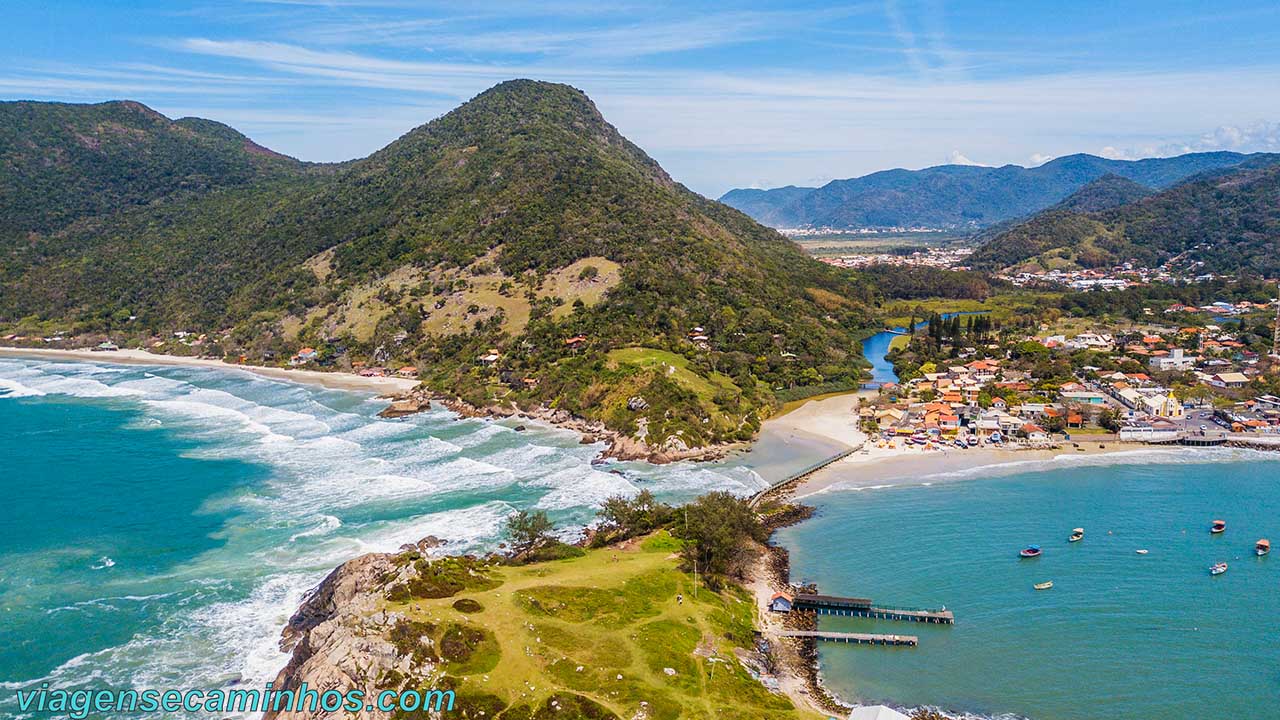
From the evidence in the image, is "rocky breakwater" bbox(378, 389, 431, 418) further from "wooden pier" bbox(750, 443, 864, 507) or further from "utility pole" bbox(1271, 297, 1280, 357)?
"utility pole" bbox(1271, 297, 1280, 357)

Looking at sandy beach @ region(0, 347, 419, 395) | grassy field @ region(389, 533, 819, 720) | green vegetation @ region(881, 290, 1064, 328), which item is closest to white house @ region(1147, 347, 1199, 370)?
green vegetation @ region(881, 290, 1064, 328)

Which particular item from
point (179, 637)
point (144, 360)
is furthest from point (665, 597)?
point (144, 360)

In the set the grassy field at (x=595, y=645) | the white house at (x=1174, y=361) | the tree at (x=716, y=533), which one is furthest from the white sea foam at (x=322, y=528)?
the white house at (x=1174, y=361)

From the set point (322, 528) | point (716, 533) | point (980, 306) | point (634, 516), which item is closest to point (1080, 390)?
point (634, 516)

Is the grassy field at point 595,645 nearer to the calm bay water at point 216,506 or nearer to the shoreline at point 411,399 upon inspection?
the calm bay water at point 216,506

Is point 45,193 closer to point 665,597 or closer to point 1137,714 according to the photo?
point 665,597
